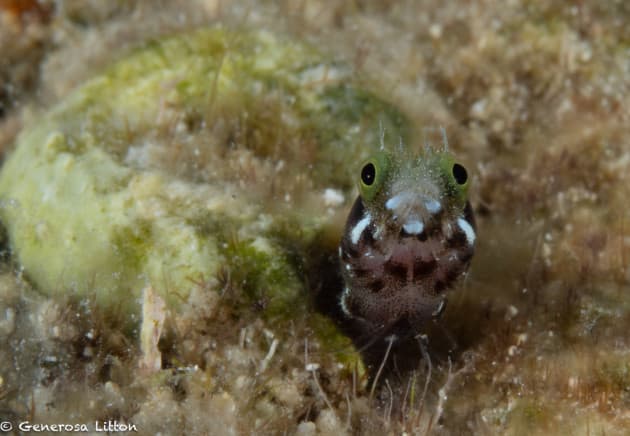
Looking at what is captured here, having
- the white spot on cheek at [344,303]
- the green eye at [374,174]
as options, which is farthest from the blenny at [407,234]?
the white spot on cheek at [344,303]

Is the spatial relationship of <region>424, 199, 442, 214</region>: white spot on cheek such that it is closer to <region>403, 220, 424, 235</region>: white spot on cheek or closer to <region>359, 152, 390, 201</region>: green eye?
<region>403, 220, 424, 235</region>: white spot on cheek

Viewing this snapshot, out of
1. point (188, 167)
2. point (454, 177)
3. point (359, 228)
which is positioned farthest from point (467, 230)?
point (188, 167)

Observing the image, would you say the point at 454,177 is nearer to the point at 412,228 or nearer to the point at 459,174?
the point at 459,174

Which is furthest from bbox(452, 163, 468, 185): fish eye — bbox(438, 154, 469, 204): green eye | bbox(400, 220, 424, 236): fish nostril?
bbox(400, 220, 424, 236): fish nostril

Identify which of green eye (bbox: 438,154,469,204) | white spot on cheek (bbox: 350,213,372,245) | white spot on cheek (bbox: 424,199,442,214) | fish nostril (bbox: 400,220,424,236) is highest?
green eye (bbox: 438,154,469,204)

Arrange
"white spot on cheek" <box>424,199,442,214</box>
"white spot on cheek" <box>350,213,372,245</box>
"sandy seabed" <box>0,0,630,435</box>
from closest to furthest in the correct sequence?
"white spot on cheek" <box>424,199,442,214</box> → "white spot on cheek" <box>350,213,372,245</box> → "sandy seabed" <box>0,0,630,435</box>

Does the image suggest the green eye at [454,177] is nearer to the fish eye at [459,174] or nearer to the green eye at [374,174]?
the fish eye at [459,174]

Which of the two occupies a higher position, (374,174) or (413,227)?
(374,174)
